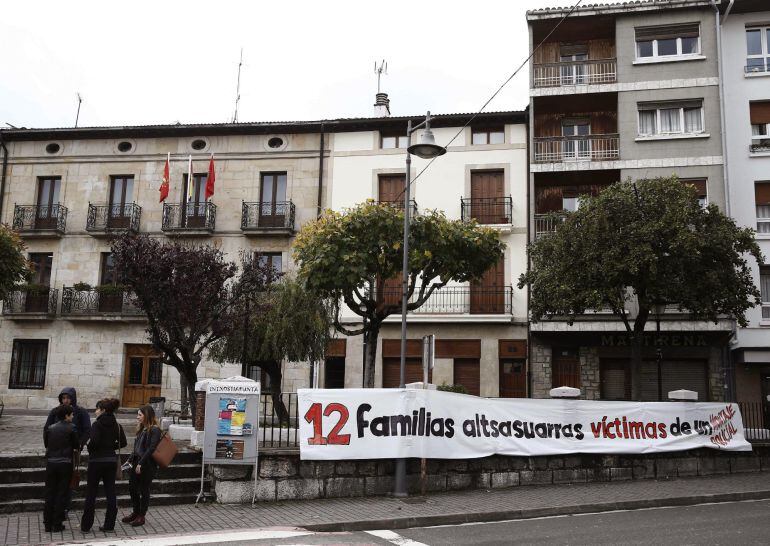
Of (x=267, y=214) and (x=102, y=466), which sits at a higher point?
(x=267, y=214)

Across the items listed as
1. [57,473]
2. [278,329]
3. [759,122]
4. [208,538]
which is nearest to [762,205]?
[759,122]

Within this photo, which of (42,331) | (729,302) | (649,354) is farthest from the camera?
(42,331)

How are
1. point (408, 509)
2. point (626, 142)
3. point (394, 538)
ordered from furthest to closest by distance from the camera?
point (626, 142), point (408, 509), point (394, 538)

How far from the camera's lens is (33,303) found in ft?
86.9

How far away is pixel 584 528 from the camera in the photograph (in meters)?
9.84

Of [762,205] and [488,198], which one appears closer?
[762,205]

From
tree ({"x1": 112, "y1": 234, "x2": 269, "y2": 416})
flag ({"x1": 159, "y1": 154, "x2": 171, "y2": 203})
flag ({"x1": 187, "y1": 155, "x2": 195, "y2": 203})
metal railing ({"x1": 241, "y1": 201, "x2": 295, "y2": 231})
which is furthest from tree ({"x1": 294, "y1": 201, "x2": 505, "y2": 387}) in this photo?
flag ({"x1": 159, "y1": 154, "x2": 171, "y2": 203})

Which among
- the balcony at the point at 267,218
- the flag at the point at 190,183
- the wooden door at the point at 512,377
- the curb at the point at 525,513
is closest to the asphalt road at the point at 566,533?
the curb at the point at 525,513

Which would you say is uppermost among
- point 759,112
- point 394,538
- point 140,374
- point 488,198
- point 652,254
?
point 759,112

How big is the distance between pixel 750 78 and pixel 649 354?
9.69 m

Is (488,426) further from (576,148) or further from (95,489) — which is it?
(576,148)

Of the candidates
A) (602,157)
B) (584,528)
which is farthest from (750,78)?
(584,528)

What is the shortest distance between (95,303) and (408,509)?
62.1ft

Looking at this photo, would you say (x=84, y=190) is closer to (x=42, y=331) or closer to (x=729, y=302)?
(x=42, y=331)
